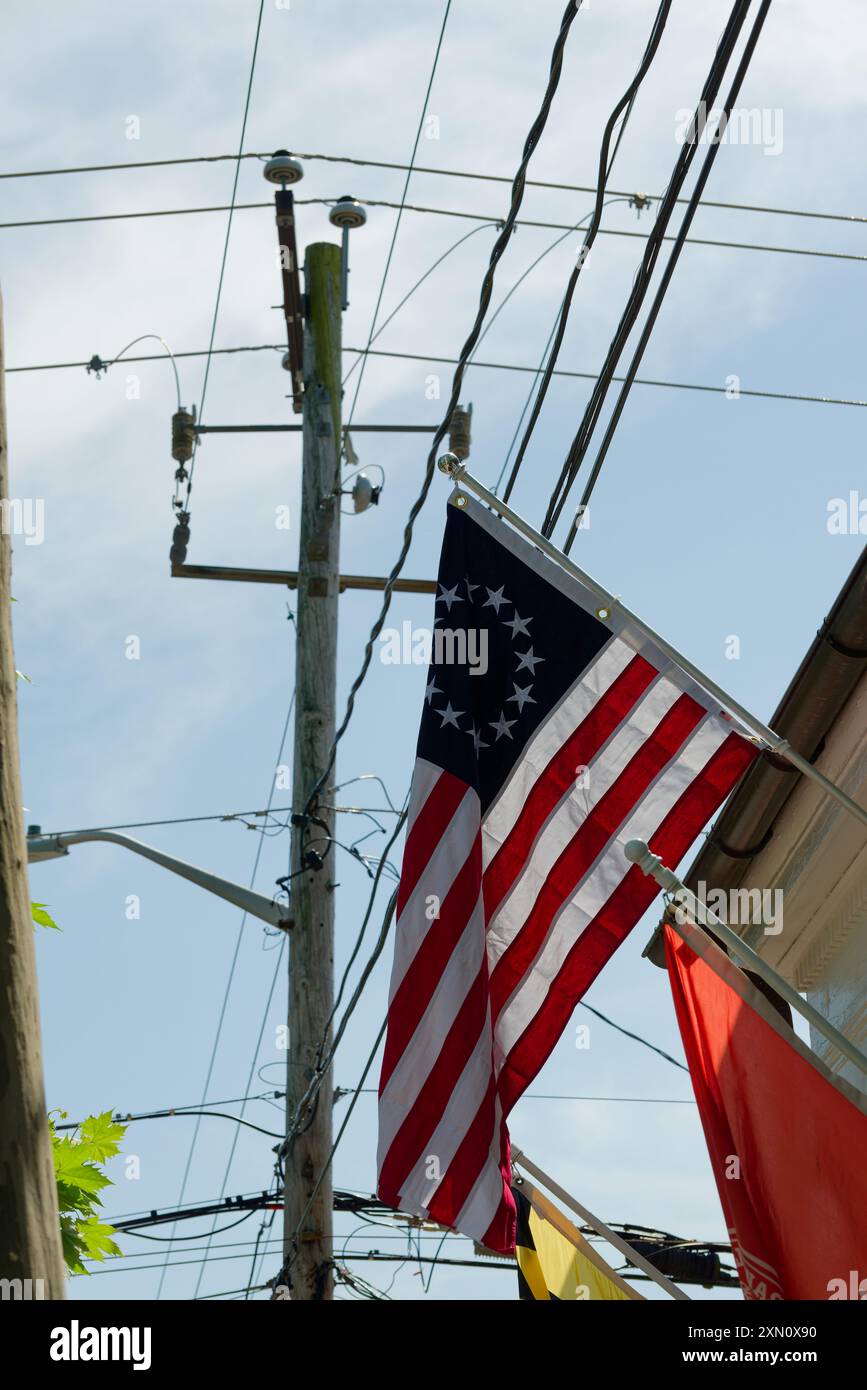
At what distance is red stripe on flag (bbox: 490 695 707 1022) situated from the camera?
21.5 ft

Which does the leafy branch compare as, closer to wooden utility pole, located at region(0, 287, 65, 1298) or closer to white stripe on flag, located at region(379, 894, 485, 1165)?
white stripe on flag, located at region(379, 894, 485, 1165)

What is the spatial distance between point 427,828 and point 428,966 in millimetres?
581

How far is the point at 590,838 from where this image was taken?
659 cm

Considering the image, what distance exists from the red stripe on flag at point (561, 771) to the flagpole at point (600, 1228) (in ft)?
3.82

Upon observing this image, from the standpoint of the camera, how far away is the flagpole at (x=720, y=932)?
5645mm

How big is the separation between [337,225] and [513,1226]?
8.72m

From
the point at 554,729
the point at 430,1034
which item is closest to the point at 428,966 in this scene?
the point at 430,1034

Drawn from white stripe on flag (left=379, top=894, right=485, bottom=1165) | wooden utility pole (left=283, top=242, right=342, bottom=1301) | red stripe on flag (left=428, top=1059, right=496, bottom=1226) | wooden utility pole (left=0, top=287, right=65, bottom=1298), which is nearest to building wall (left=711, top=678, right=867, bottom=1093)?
white stripe on flag (left=379, top=894, right=485, bottom=1165)

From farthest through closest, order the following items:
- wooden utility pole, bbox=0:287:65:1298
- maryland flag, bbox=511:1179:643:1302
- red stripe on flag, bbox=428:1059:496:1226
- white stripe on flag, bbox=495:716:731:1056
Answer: maryland flag, bbox=511:1179:643:1302 → white stripe on flag, bbox=495:716:731:1056 → red stripe on flag, bbox=428:1059:496:1226 → wooden utility pole, bbox=0:287:65:1298

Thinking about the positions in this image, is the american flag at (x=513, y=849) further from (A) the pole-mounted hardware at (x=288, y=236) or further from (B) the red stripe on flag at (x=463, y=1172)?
(A) the pole-mounted hardware at (x=288, y=236)

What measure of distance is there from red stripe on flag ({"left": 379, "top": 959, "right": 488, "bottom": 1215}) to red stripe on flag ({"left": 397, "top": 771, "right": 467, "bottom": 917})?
48 centimetres

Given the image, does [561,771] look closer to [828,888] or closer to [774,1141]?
[774,1141]

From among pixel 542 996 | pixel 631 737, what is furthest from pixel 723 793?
pixel 542 996
